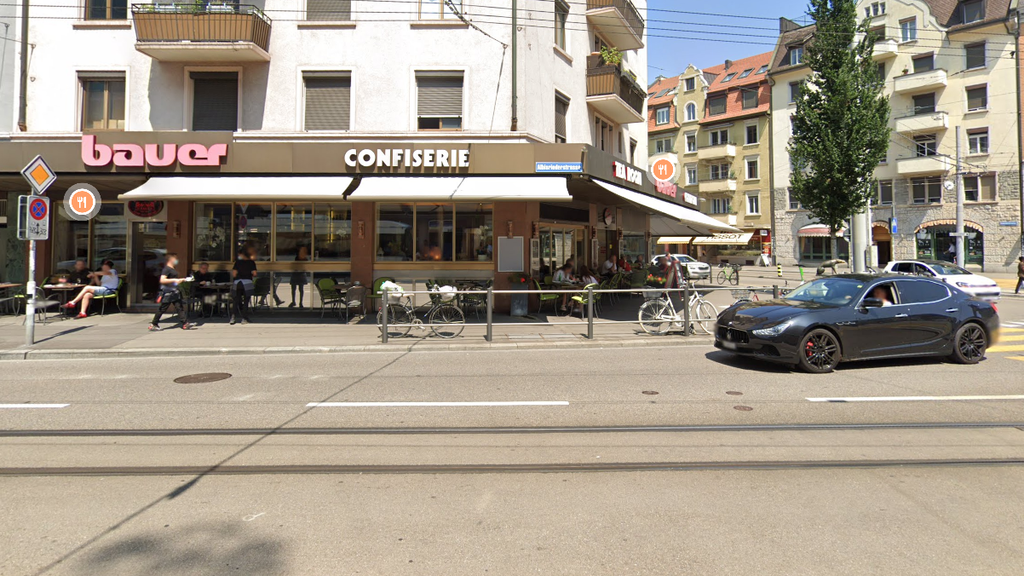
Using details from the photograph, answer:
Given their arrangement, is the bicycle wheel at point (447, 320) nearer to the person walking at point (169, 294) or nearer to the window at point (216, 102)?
the person walking at point (169, 294)

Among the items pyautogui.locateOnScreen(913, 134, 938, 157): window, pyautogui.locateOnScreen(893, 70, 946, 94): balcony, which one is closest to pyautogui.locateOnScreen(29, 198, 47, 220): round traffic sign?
pyautogui.locateOnScreen(913, 134, 938, 157): window

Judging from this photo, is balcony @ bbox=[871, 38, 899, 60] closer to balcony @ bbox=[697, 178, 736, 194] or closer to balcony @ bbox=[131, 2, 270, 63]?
balcony @ bbox=[697, 178, 736, 194]

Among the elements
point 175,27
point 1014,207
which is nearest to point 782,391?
point 175,27

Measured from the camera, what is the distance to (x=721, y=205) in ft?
174

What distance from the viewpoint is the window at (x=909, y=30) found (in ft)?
130

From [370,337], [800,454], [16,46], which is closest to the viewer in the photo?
[800,454]

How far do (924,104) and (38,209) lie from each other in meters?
47.5

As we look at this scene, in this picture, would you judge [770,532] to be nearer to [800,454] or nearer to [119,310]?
[800,454]

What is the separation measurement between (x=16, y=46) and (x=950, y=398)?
22069 millimetres

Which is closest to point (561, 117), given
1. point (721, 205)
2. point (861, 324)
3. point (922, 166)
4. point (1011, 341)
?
point (861, 324)

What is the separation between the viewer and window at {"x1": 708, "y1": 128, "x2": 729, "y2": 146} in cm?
5191

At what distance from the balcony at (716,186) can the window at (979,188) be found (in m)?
16.5

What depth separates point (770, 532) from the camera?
11.5 ft

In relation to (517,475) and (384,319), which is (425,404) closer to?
(517,475)
